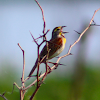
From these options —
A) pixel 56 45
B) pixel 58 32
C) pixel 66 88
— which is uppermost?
pixel 58 32

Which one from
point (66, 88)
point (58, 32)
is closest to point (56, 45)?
point (58, 32)

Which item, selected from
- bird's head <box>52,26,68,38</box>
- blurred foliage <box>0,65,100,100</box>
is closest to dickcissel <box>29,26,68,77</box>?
bird's head <box>52,26,68,38</box>

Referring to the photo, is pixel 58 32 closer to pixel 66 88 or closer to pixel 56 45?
pixel 56 45

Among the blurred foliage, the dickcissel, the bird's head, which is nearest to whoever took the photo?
the dickcissel

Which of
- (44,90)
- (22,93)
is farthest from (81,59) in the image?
(22,93)

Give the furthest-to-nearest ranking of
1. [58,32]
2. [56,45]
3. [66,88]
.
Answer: [66,88] → [58,32] → [56,45]

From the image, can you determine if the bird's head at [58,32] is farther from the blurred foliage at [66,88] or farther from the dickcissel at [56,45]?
the blurred foliage at [66,88]

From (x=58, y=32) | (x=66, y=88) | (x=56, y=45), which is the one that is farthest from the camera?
(x=66, y=88)

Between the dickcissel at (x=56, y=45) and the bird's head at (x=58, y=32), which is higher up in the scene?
the bird's head at (x=58, y=32)

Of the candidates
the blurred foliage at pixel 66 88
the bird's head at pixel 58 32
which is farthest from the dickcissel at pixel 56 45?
the blurred foliage at pixel 66 88

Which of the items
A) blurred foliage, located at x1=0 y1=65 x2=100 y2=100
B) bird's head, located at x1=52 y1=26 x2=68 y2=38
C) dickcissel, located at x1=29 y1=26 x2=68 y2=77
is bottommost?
blurred foliage, located at x1=0 y1=65 x2=100 y2=100

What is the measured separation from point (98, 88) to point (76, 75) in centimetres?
139

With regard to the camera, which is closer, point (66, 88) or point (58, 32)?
point (58, 32)

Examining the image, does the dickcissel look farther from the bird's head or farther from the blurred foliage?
the blurred foliage
